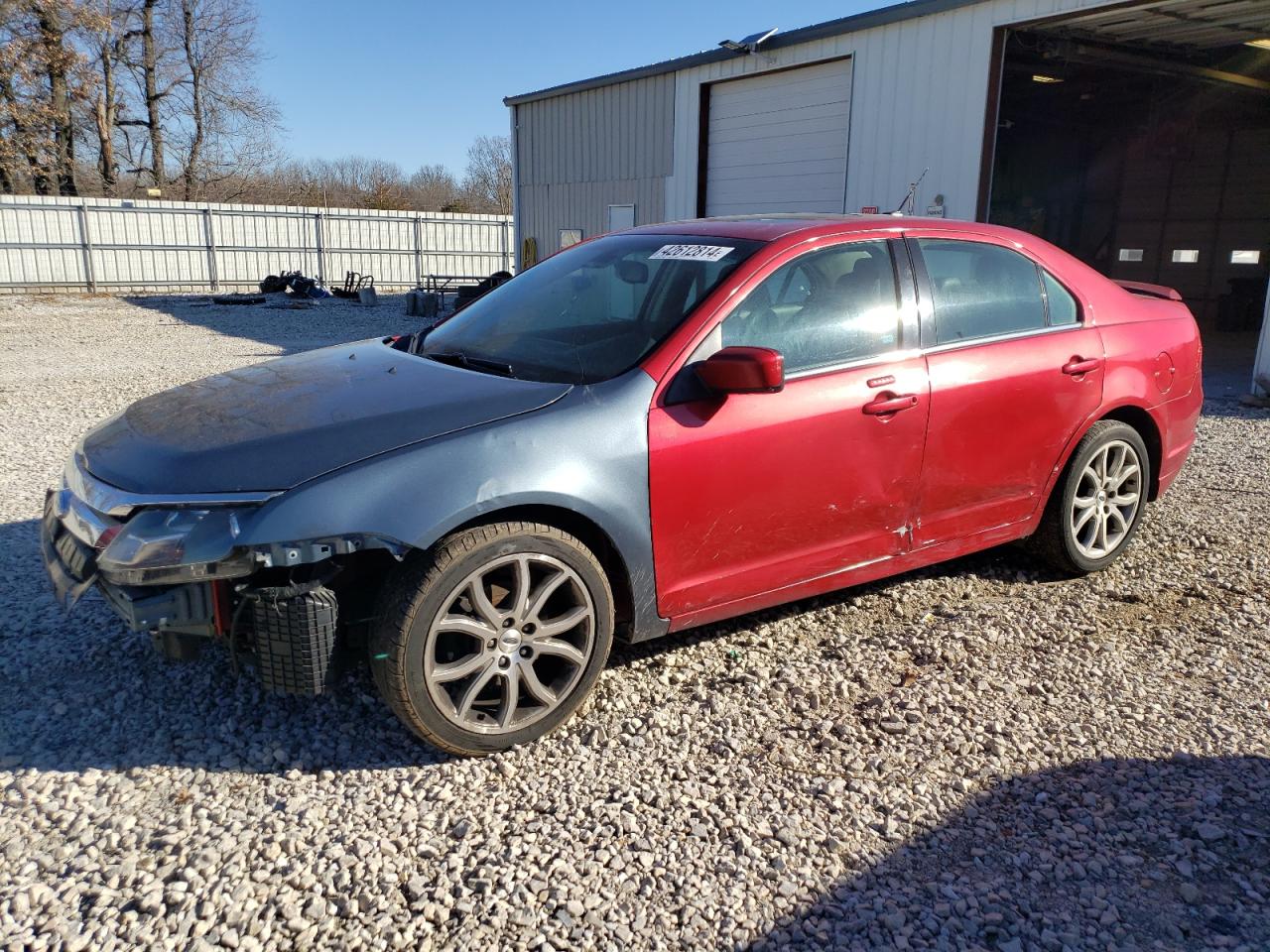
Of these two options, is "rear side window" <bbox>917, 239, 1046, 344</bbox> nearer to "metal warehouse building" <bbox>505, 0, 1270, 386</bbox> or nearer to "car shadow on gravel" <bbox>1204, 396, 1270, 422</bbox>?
"car shadow on gravel" <bbox>1204, 396, 1270, 422</bbox>

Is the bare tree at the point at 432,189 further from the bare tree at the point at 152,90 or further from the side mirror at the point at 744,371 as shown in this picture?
the side mirror at the point at 744,371

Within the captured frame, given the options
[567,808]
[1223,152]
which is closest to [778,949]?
[567,808]

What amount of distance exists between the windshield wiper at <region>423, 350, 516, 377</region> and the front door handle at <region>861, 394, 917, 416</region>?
137 cm

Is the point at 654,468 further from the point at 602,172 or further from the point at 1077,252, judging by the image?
the point at 1077,252

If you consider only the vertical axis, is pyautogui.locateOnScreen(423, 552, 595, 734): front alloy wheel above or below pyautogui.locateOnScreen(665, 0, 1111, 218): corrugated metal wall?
below

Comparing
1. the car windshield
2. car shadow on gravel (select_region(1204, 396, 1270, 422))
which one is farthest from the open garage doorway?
the car windshield

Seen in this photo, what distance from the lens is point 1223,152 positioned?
21172 millimetres

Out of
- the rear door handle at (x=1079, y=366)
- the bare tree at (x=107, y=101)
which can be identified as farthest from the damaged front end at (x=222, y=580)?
the bare tree at (x=107, y=101)

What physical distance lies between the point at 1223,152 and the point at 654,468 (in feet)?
76.6

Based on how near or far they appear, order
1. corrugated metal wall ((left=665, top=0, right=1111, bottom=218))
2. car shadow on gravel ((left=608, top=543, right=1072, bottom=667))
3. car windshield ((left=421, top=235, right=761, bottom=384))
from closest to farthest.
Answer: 1. car windshield ((left=421, top=235, right=761, bottom=384))
2. car shadow on gravel ((left=608, top=543, right=1072, bottom=667))
3. corrugated metal wall ((left=665, top=0, right=1111, bottom=218))

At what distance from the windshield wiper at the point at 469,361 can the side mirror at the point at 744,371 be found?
0.75 m

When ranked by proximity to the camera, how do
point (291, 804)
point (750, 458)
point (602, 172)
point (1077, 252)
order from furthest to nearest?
1. point (1077, 252)
2. point (602, 172)
3. point (750, 458)
4. point (291, 804)

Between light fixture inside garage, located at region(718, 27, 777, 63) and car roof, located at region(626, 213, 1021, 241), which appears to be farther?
light fixture inside garage, located at region(718, 27, 777, 63)

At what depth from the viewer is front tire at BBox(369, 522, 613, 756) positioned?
287cm
